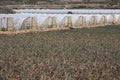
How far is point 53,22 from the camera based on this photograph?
27.3 m

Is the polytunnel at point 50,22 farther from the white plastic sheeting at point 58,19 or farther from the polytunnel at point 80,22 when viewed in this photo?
the polytunnel at point 80,22

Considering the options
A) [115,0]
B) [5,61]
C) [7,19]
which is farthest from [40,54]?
[115,0]

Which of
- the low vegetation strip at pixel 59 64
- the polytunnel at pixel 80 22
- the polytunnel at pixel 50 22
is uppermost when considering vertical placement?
the low vegetation strip at pixel 59 64

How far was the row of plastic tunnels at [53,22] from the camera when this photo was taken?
930 inches

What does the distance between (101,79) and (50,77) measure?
1.11 meters

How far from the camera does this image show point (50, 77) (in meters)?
8.12

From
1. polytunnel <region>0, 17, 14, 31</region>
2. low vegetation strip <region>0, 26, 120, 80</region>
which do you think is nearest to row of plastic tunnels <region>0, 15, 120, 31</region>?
polytunnel <region>0, 17, 14, 31</region>

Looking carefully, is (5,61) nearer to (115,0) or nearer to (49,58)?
(49,58)

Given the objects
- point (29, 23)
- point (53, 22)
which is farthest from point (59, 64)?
point (53, 22)

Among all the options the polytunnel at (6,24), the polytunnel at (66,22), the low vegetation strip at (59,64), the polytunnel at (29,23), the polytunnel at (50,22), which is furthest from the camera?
the polytunnel at (66,22)

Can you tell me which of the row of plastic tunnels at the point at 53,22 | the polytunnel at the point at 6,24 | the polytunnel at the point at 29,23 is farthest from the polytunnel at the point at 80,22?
the polytunnel at the point at 6,24

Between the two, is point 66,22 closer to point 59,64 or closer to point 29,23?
point 29,23

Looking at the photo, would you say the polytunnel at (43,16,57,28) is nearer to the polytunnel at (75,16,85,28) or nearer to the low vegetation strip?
the polytunnel at (75,16,85,28)

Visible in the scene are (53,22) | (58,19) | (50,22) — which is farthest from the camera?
(58,19)
